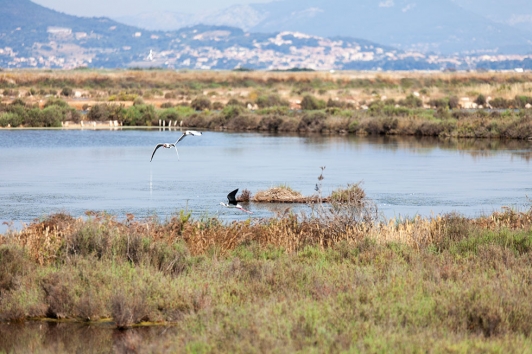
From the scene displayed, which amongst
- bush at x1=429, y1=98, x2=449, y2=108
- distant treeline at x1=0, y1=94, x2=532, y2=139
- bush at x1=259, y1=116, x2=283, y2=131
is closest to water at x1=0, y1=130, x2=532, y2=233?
distant treeline at x1=0, y1=94, x2=532, y2=139

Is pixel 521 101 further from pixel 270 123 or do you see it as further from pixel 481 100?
pixel 270 123

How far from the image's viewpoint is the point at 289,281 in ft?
34.7

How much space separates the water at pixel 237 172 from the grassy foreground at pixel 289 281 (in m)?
3.65

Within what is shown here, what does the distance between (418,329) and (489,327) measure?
0.78m

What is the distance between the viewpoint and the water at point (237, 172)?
69.3 feet

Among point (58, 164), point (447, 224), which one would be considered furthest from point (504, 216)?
point (58, 164)

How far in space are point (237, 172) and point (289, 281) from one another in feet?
61.4

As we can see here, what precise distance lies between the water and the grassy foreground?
12.0 feet

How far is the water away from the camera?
21.1m

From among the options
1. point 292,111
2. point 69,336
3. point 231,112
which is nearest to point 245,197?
point 69,336

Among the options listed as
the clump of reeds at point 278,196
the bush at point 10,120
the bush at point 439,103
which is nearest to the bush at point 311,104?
the bush at point 439,103

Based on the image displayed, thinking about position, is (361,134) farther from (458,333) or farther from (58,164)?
(458,333)

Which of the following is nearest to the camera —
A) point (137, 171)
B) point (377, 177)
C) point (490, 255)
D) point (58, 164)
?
point (490, 255)

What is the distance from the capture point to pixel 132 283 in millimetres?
10211
